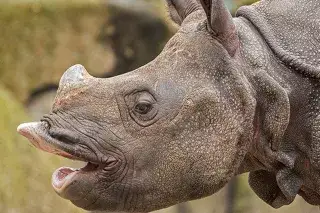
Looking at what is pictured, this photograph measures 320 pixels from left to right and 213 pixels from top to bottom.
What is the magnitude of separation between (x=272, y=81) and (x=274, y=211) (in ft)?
11.7

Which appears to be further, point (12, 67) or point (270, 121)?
point (12, 67)

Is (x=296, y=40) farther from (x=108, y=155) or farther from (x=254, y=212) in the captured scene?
(x=254, y=212)

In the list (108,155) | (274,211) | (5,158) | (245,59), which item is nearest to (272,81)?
(245,59)

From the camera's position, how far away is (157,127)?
9.06ft

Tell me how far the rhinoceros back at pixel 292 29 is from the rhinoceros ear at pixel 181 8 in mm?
177

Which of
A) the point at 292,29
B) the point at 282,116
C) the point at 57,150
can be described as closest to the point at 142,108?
the point at 57,150

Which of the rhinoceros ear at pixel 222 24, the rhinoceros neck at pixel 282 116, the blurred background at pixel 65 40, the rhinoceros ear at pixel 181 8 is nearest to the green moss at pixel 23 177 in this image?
the blurred background at pixel 65 40

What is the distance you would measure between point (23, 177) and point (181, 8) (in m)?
2.69

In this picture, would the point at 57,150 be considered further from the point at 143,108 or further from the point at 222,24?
the point at 222,24

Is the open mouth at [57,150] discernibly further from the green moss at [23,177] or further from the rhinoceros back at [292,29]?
the green moss at [23,177]

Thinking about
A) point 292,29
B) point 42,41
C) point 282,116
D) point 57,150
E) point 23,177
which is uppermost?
point 57,150

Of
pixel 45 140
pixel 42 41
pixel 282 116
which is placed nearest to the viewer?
pixel 45 140

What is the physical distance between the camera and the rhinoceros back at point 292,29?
2945mm

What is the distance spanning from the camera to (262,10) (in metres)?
3.09
